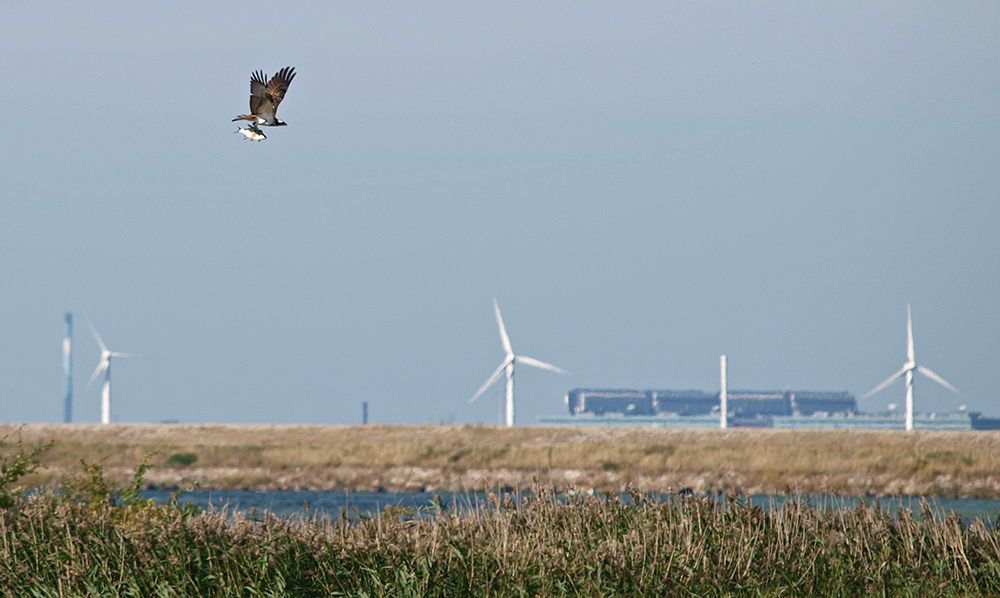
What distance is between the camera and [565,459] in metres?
63.9

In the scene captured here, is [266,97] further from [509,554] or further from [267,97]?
[509,554]

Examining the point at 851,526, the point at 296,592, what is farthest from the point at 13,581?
the point at 851,526

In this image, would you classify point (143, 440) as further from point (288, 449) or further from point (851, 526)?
point (851, 526)

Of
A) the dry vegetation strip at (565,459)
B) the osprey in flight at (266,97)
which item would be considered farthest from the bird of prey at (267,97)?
the dry vegetation strip at (565,459)

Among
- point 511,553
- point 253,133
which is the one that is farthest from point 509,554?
point 253,133

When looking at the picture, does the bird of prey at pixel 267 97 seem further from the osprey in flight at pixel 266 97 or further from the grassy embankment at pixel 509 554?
the grassy embankment at pixel 509 554

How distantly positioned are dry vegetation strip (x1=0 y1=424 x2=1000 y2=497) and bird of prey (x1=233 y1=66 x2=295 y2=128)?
31.8m

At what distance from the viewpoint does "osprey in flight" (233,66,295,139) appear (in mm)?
17078

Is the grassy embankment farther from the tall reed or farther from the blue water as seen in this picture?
the blue water

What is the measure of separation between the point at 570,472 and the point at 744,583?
45.0 meters

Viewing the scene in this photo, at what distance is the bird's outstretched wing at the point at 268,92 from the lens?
1742 centimetres

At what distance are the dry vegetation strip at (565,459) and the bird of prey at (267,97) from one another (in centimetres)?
3176

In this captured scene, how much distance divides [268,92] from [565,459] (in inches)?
1887

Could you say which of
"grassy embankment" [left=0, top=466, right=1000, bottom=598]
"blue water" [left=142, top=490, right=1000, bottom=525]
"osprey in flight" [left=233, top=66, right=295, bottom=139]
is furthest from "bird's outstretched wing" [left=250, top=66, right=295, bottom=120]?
"blue water" [left=142, top=490, right=1000, bottom=525]
